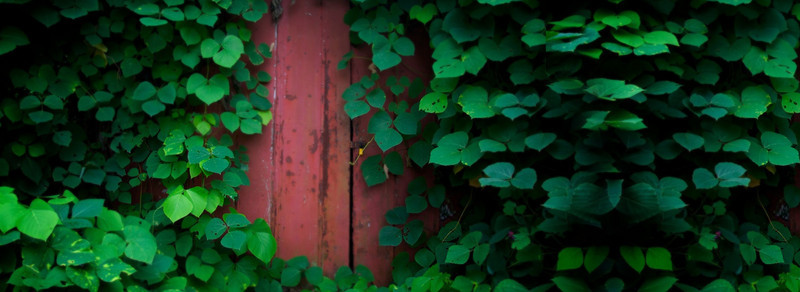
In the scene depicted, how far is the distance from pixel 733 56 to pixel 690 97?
0.31m

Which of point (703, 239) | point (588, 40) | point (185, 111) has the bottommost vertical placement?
point (185, 111)

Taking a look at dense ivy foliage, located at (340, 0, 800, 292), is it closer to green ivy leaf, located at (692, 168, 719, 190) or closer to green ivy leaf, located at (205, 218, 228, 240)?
green ivy leaf, located at (692, 168, 719, 190)

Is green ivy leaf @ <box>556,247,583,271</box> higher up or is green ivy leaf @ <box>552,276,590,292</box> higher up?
green ivy leaf @ <box>556,247,583,271</box>

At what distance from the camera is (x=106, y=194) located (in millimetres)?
3057

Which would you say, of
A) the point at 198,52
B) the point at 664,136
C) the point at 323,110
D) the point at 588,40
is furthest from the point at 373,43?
the point at 664,136

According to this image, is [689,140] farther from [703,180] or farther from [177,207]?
[177,207]

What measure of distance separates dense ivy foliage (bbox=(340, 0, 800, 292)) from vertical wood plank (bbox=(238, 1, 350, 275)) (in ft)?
0.44

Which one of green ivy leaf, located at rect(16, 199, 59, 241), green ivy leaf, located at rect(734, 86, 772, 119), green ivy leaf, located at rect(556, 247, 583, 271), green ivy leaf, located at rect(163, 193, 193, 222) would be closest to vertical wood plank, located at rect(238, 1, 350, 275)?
green ivy leaf, located at rect(163, 193, 193, 222)

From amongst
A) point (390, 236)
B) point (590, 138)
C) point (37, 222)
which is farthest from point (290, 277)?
point (590, 138)

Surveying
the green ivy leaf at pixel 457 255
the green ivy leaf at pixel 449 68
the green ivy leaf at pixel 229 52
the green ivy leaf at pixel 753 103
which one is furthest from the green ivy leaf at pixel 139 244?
the green ivy leaf at pixel 753 103

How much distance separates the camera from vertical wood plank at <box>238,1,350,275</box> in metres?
3.04

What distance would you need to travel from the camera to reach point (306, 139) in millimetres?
3049

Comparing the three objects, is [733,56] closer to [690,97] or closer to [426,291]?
Answer: [690,97]

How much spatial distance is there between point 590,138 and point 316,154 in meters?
1.30
